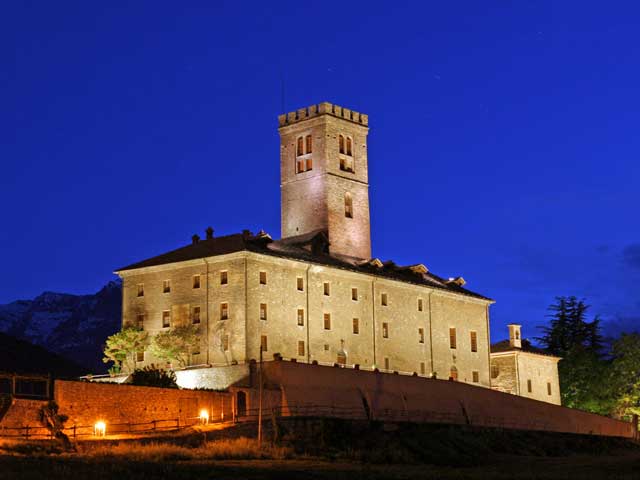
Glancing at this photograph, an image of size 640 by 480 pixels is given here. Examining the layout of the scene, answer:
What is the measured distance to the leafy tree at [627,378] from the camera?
8788 cm

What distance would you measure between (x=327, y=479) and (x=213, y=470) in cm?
400

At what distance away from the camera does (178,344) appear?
67.5 meters

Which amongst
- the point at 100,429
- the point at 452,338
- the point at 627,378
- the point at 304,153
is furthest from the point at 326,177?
the point at 100,429

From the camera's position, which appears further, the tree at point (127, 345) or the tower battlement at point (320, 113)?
the tower battlement at point (320, 113)

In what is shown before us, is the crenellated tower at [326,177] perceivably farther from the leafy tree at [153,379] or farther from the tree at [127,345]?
the leafy tree at [153,379]

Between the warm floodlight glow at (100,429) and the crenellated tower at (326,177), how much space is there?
31731 mm

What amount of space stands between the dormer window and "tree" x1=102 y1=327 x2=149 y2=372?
62.3 ft

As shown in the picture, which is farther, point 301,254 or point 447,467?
point 301,254

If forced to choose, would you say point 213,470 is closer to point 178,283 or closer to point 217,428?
point 217,428

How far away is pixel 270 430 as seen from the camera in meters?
54.6

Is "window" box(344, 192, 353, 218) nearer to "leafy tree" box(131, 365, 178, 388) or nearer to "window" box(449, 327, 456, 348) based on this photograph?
"window" box(449, 327, 456, 348)

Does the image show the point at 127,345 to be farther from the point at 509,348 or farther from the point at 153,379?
the point at 509,348

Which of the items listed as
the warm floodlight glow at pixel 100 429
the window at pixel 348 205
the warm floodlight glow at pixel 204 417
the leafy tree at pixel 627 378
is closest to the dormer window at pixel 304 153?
the window at pixel 348 205

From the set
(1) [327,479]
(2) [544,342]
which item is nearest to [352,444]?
(1) [327,479]
